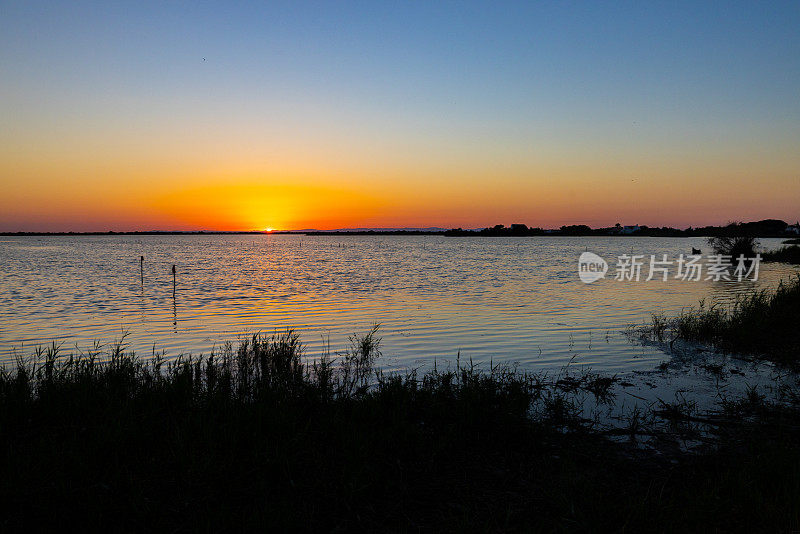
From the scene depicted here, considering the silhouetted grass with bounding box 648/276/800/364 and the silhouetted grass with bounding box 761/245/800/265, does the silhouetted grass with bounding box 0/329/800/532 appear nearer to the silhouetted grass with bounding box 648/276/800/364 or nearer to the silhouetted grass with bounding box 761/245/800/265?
the silhouetted grass with bounding box 648/276/800/364

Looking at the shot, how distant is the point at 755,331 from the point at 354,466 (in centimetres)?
1393

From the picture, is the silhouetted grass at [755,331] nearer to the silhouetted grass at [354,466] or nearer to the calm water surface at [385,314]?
the calm water surface at [385,314]

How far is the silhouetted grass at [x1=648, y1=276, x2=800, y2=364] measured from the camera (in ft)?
42.6

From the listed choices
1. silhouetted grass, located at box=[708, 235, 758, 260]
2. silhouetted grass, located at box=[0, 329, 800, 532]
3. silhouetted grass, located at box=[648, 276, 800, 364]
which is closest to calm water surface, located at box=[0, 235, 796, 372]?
silhouetted grass, located at box=[648, 276, 800, 364]

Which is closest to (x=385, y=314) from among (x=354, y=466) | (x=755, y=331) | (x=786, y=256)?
(x=755, y=331)

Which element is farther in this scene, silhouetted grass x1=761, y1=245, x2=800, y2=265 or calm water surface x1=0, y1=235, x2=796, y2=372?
silhouetted grass x1=761, y1=245, x2=800, y2=265

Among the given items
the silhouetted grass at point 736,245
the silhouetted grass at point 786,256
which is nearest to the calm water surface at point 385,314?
the silhouetted grass at point 736,245

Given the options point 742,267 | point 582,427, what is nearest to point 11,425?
point 582,427

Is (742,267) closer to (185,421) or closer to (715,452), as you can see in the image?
(715,452)

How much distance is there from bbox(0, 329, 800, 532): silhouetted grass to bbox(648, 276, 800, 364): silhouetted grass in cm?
620

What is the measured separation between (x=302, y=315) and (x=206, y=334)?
5.21 metres

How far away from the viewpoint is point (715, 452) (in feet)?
20.8

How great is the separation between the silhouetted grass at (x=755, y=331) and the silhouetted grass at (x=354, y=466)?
6.20 metres

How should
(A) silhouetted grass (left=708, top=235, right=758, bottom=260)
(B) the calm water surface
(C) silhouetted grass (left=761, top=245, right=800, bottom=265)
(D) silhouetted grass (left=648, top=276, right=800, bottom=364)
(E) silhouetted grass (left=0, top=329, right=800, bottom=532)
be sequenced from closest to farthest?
(E) silhouetted grass (left=0, top=329, right=800, bottom=532), (D) silhouetted grass (left=648, top=276, right=800, bottom=364), (B) the calm water surface, (A) silhouetted grass (left=708, top=235, right=758, bottom=260), (C) silhouetted grass (left=761, top=245, right=800, bottom=265)
